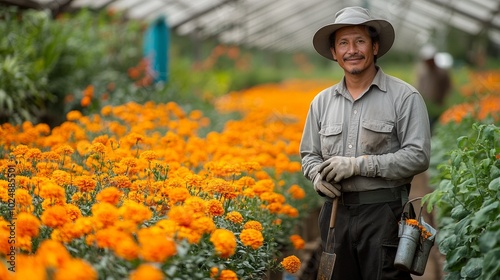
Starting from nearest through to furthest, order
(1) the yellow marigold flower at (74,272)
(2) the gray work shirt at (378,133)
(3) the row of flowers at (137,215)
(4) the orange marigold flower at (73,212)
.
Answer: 1. (1) the yellow marigold flower at (74,272)
2. (3) the row of flowers at (137,215)
3. (4) the orange marigold flower at (73,212)
4. (2) the gray work shirt at (378,133)

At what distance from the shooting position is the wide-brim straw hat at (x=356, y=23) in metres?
2.84

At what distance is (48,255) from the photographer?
1799 millimetres

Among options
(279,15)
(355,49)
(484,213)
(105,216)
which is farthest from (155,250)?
(279,15)

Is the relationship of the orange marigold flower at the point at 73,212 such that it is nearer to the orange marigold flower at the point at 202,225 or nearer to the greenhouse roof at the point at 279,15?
the orange marigold flower at the point at 202,225

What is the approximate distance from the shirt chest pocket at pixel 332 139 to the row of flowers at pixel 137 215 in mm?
416

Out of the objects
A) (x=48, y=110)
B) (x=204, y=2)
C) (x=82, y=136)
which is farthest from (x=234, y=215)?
(x=204, y=2)

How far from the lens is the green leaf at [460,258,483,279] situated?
2.67 m

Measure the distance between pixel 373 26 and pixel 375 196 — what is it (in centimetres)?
71

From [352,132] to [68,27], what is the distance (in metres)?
6.32

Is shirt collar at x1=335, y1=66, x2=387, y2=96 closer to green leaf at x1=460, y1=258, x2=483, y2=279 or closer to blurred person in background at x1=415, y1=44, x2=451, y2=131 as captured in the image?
green leaf at x1=460, y1=258, x2=483, y2=279

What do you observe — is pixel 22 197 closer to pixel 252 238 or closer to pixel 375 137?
pixel 252 238

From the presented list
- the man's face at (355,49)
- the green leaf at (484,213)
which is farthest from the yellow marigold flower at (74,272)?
the man's face at (355,49)

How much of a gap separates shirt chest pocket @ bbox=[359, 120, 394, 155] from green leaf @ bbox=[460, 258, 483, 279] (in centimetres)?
55

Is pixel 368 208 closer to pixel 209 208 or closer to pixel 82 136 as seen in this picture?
pixel 209 208
